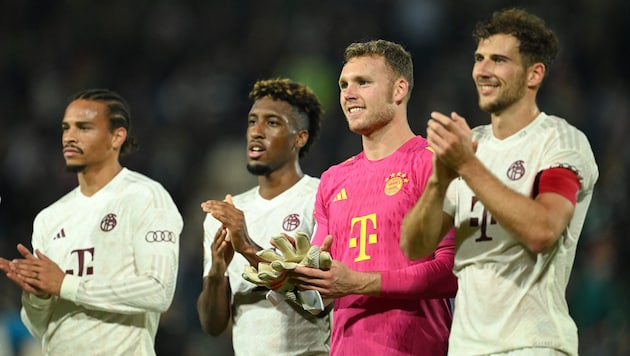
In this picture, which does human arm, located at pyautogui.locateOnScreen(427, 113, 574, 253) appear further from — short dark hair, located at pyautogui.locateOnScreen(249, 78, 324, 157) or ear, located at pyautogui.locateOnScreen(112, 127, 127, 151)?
ear, located at pyautogui.locateOnScreen(112, 127, 127, 151)

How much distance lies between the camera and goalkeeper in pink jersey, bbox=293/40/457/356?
5070 mm

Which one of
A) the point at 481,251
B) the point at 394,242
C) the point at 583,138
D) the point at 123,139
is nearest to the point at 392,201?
the point at 394,242

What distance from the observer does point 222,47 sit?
14227mm

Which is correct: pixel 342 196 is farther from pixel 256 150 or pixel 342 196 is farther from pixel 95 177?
pixel 95 177

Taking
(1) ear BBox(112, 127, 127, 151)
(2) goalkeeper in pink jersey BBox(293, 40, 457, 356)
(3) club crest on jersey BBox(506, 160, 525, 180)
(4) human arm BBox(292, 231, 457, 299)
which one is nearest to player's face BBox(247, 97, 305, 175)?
(1) ear BBox(112, 127, 127, 151)

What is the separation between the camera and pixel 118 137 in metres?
6.86

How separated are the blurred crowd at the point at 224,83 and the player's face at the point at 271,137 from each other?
3.81 m

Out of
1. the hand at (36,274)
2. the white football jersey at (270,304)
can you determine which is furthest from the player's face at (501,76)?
the hand at (36,274)

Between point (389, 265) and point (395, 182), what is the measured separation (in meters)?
0.43

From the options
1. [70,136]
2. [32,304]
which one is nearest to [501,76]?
[70,136]

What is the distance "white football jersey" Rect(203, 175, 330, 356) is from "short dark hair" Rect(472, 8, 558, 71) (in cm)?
183

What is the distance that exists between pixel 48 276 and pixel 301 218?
1513mm

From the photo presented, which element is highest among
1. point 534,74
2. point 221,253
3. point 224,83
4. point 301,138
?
point 224,83

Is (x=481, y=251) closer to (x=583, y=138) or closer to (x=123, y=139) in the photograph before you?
(x=583, y=138)
